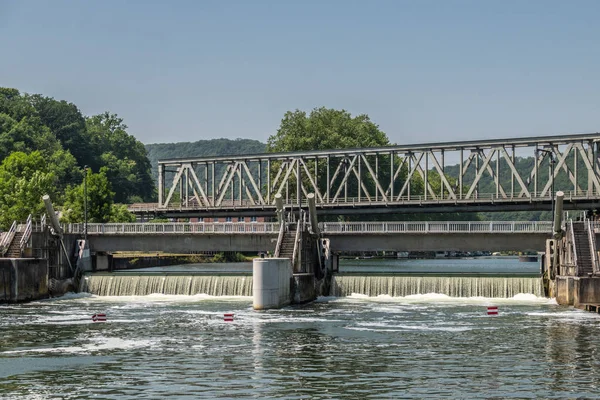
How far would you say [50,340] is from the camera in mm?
54281

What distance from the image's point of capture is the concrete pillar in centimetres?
7212

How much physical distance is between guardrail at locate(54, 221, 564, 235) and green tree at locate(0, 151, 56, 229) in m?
14.9

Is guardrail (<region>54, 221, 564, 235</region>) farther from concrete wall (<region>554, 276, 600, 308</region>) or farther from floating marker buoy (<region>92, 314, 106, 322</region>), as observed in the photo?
floating marker buoy (<region>92, 314, 106, 322</region>)

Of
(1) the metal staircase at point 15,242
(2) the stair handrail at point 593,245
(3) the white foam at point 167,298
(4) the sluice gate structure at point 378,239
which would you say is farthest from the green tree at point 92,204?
(2) the stair handrail at point 593,245

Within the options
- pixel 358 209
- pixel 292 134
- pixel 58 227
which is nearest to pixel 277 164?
pixel 292 134

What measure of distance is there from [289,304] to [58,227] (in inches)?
1100

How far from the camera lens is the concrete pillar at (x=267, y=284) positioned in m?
72.1

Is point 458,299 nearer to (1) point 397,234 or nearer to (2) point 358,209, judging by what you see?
(1) point 397,234

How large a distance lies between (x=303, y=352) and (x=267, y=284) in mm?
23788

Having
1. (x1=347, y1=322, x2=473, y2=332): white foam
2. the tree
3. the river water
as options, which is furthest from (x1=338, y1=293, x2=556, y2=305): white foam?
the tree

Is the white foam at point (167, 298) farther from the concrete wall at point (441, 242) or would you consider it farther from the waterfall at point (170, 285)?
the concrete wall at point (441, 242)

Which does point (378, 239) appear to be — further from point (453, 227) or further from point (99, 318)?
point (99, 318)

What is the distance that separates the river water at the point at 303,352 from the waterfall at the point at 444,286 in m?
4.36

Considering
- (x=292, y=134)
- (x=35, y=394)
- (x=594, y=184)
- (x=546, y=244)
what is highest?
(x=292, y=134)
